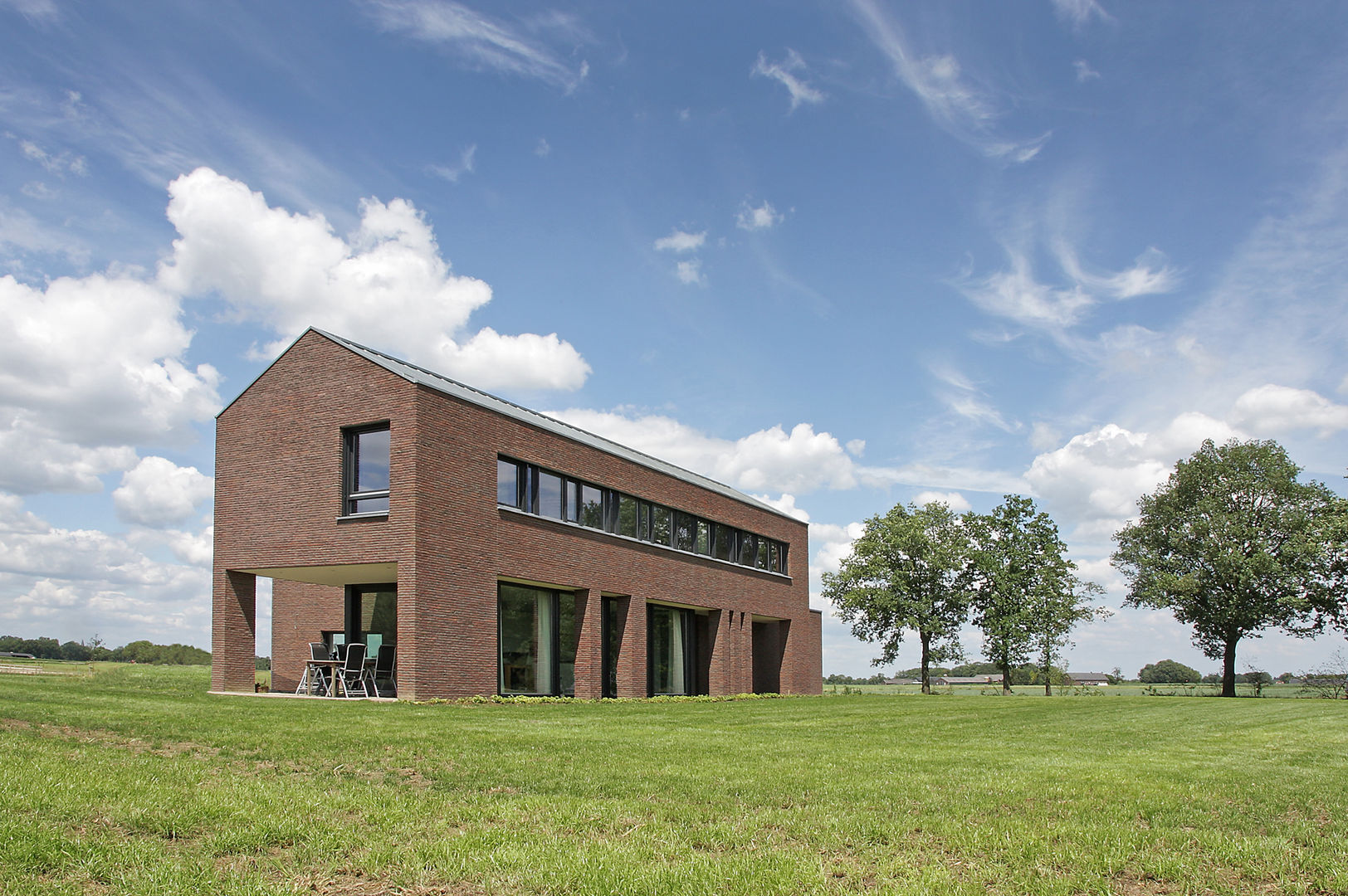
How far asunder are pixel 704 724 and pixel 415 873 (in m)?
11.0

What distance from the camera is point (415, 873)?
5.53 meters

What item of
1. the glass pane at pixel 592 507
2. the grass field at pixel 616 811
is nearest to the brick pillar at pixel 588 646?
the glass pane at pixel 592 507

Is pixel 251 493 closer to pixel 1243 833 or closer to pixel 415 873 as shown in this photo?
pixel 415 873

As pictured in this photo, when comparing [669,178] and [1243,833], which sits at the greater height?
[669,178]

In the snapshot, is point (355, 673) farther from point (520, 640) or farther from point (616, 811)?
point (616, 811)

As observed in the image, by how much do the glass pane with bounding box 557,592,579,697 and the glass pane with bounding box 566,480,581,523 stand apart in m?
2.19

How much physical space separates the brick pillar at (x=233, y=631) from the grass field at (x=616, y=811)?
396 inches

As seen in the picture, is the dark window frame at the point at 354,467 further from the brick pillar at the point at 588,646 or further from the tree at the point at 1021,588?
the tree at the point at 1021,588

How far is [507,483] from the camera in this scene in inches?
969

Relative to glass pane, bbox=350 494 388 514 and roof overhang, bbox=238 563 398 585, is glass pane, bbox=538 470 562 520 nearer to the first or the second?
roof overhang, bbox=238 563 398 585

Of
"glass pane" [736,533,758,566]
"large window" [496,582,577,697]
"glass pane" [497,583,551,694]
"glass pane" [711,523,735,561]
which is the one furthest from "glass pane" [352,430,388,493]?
"glass pane" [736,533,758,566]

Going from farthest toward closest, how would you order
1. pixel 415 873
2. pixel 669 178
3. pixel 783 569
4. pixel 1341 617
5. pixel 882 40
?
pixel 1341 617
pixel 783 569
pixel 669 178
pixel 882 40
pixel 415 873

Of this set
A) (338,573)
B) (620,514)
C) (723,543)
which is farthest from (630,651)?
(338,573)

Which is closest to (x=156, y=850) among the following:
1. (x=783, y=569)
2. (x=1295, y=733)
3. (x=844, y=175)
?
(x=844, y=175)
